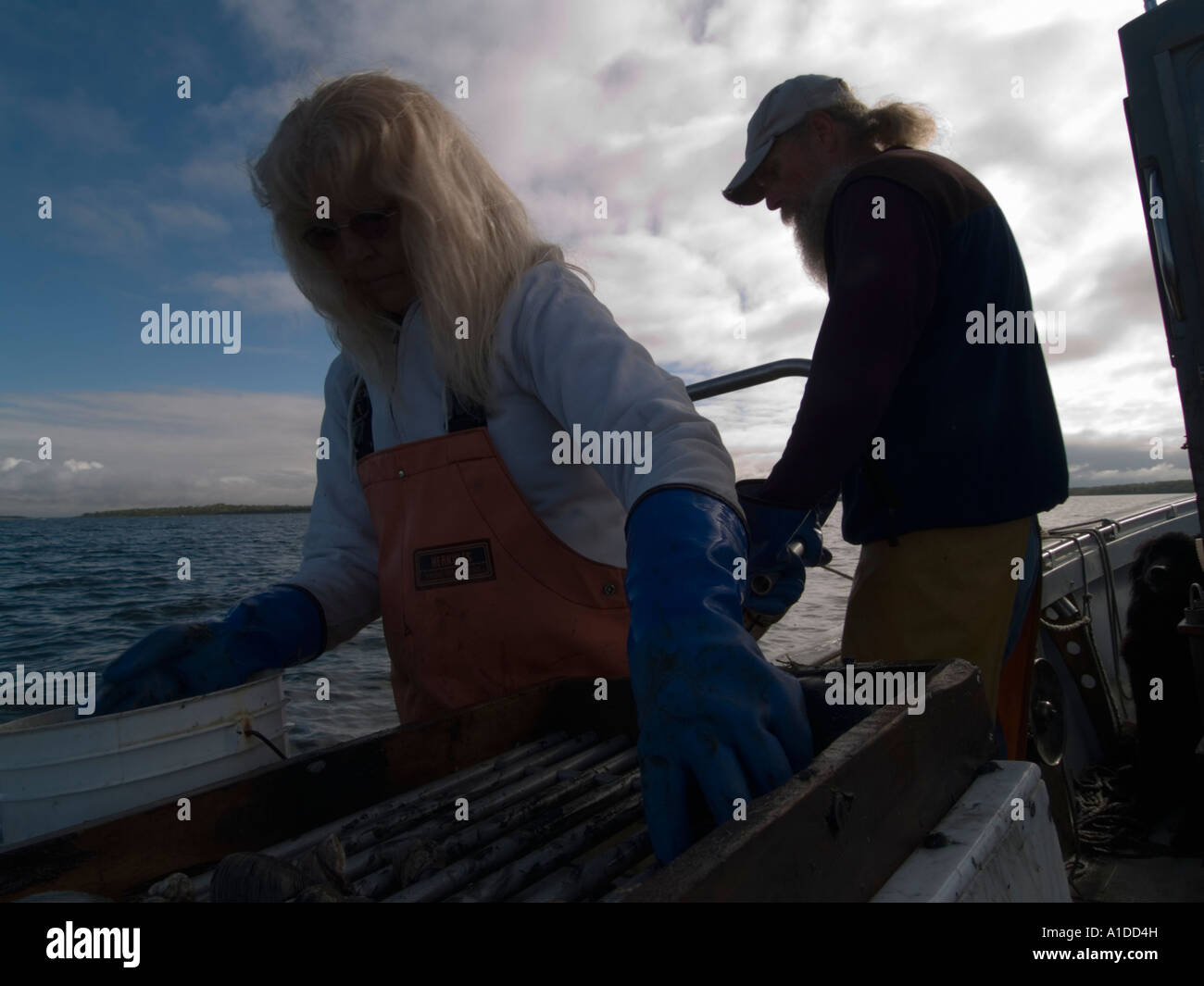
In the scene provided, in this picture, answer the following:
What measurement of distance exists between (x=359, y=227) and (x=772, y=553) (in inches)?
50.1

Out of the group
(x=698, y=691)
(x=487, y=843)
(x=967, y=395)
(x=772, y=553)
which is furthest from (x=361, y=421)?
(x=967, y=395)

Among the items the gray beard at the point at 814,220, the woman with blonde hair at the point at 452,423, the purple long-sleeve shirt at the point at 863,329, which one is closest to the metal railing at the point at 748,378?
the gray beard at the point at 814,220

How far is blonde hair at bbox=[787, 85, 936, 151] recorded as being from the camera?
216 cm

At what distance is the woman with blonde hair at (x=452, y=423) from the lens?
1584 mm

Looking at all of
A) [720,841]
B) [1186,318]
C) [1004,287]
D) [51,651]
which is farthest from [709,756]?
[51,651]

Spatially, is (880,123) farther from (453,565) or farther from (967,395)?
(453,565)

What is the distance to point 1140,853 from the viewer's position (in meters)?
3.01

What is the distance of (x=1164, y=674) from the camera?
3342mm

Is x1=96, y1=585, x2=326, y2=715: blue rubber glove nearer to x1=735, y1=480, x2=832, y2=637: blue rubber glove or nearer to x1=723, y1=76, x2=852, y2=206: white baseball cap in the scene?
x1=735, y1=480, x2=832, y2=637: blue rubber glove

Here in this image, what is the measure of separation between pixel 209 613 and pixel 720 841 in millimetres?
13405

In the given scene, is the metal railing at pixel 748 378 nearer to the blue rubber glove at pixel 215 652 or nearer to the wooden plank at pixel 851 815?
the blue rubber glove at pixel 215 652

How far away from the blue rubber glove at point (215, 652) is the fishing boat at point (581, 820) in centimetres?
22

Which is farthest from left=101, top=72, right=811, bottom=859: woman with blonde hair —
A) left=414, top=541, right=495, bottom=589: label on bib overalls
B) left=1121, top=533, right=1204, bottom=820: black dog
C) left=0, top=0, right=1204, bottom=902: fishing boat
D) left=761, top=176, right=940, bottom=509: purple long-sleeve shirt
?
left=1121, top=533, right=1204, bottom=820: black dog
